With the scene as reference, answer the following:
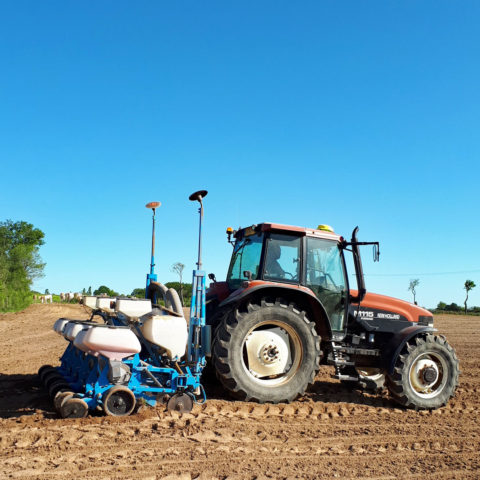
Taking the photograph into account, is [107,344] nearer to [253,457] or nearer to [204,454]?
[204,454]

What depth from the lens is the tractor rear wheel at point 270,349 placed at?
551 centimetres

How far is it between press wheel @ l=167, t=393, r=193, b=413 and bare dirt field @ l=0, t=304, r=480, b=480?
97 mm

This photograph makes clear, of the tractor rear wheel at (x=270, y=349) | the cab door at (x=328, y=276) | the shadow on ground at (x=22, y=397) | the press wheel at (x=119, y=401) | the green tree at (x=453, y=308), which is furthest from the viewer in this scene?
the green tree at (x=453, y=308)

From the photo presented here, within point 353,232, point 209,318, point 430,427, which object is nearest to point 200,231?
point 209,318

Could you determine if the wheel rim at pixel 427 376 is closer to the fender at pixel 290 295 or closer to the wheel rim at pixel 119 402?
the fender at pixel 290 295

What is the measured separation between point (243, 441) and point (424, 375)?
2995 mm

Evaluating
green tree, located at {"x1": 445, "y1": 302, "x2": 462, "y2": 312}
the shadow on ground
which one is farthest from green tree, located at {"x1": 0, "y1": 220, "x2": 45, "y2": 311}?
green tree, located at {"x1": 445, "y1": 302, "x2": 462, "y2": 312}

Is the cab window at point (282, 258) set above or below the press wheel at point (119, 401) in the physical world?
above

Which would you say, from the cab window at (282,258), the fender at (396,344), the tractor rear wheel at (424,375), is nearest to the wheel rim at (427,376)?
the tractor rear wheel at (424,375)

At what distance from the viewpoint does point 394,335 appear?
6305mm

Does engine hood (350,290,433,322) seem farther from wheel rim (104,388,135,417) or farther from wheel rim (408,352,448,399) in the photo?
wheel rim (104,388,135,417)

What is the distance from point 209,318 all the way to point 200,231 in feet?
4.65

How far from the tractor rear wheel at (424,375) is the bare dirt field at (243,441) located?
0.18 meters

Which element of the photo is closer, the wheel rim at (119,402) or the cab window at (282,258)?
the wheel rim at (119,402)
